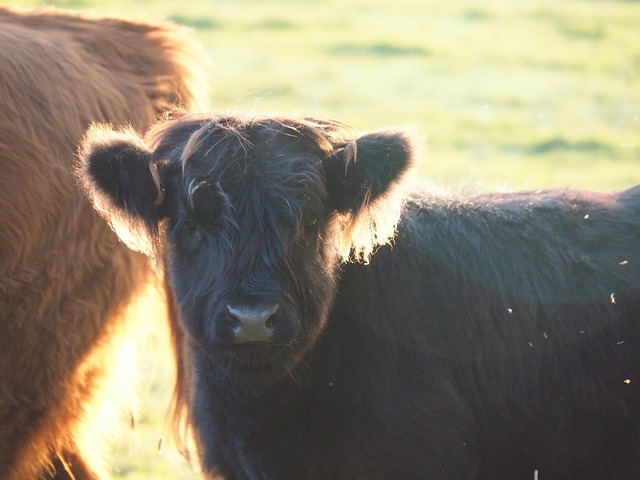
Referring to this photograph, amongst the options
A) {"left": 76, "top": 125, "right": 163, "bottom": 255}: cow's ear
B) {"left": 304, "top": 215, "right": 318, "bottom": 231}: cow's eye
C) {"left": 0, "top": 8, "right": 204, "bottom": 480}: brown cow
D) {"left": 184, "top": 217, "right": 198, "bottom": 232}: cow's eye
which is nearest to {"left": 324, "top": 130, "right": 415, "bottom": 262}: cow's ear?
{"left": 304, "top": 215, "right": 318, "bottom": 231}: cow's eye

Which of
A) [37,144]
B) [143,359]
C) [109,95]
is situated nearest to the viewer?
[37,144]

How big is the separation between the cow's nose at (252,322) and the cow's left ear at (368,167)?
63 centimetres

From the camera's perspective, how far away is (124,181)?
405 cm

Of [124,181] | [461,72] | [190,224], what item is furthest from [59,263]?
[461,72]

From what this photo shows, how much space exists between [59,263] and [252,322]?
1547 millimetres

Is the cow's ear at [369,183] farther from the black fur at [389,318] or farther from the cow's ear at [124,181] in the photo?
the cow's ear at [124,181]

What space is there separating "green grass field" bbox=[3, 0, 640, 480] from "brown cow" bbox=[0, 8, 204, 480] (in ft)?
7.22

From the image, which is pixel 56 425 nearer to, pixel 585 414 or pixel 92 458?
pixel 92 458

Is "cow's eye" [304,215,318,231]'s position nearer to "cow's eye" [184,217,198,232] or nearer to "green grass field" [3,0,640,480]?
"cow's eye" [184,217,198,232]

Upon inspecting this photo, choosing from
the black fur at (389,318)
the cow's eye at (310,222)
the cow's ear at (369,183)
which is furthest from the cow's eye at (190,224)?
the cow's ear at (369,183)

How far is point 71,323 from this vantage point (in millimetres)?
4809

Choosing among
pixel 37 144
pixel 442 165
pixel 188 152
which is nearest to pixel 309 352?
pixel 188 152

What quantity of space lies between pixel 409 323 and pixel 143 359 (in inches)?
86.2

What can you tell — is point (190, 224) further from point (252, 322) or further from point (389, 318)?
point (389, 318)
